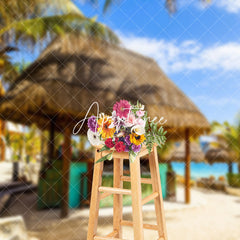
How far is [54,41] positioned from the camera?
12.6ft

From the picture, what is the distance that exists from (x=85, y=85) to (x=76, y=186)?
1262 millimetres

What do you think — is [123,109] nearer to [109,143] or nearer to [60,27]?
[109,143]

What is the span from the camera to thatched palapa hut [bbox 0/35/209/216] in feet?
10.9

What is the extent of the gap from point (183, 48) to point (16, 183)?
12.8 feet

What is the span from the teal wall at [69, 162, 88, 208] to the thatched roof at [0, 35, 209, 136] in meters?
0.68

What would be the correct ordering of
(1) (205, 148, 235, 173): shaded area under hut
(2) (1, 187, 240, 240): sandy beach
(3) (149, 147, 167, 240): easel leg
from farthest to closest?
(1) (205, 148, 235, 173): shaded area under hut → (2) (1, 187, 240, 240): sandy beach → (3) (149, 147, 167, 240): easel leg

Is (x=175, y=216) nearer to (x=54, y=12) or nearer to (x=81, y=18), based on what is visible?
(x=81, y=18)

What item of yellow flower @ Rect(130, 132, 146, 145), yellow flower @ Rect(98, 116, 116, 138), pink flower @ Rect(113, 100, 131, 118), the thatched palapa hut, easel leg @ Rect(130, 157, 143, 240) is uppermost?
the thatched palapa hut

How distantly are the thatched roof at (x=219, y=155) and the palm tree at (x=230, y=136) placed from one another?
0.14 meters

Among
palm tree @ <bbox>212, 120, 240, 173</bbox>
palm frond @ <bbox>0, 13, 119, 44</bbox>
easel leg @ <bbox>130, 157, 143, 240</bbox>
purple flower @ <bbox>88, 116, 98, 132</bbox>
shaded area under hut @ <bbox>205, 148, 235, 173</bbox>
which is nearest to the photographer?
easel leg @ <bbox>130, 157, 143, 240</bbox>

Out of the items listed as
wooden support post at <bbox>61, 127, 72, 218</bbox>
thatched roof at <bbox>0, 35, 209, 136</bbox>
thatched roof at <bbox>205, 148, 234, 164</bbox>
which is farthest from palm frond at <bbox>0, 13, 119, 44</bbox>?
thatched roof at <bbox>205, 148, 234, 164</bbox>

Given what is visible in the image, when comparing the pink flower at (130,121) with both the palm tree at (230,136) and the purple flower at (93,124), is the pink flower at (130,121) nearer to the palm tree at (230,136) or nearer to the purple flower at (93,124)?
the purple flower at (93,124)

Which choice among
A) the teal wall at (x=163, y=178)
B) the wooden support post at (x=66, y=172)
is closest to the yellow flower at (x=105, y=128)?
the wooden support post at (x=66, y=172)

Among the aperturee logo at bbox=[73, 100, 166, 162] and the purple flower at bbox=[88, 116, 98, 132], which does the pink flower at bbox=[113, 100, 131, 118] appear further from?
the purple flower at bbox=[88, 116, 98, 132]
